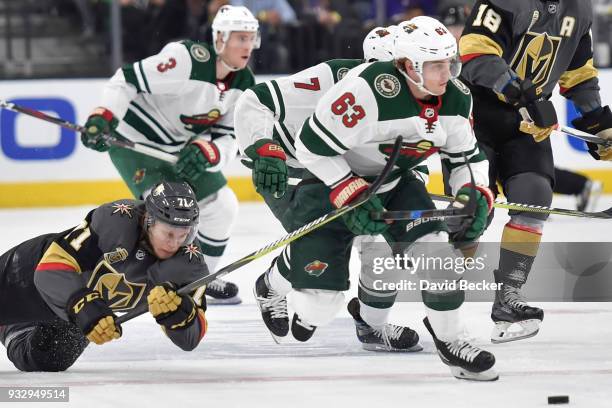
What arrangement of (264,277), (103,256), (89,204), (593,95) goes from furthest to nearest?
(89,204) < (593,95) < (264,277) < (103,256)

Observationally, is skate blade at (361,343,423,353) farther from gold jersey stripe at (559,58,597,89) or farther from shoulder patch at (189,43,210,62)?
shoulder patch at (189,43,210,62)

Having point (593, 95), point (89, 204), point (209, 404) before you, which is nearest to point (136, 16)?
point (89, 204)

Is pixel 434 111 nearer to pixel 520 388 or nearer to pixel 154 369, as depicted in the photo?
pixel 520 388

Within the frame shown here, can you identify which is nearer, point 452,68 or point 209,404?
point 209,404

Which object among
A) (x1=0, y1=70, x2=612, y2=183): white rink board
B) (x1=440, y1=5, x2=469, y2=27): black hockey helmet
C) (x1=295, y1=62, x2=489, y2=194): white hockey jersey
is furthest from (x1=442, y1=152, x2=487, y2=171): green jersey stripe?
(x1=0, y1=70, x2=612, y2=183): white rink board

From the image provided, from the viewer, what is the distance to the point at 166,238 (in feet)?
12.2

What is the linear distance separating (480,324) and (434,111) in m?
1.14

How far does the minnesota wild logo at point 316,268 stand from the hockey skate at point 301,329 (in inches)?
8.9

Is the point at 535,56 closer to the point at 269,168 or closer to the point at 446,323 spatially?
the point at 269,168

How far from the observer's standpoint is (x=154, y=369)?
3.95m

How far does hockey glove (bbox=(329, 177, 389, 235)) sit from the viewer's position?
3.77m

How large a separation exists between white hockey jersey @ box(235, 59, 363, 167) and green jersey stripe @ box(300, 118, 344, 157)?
16.2 inches

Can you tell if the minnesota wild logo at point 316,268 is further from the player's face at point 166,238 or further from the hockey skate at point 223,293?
the hockey skate at point 223,293

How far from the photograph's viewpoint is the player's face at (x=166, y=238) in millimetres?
3717
